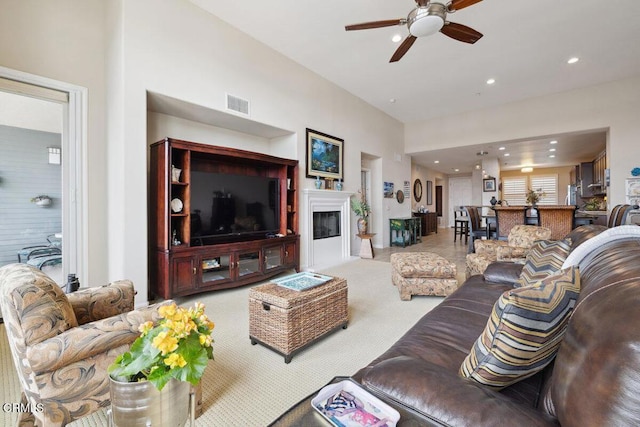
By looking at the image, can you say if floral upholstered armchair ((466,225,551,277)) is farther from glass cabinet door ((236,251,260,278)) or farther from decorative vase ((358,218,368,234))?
glass cabinet door ((236,251,260,278))

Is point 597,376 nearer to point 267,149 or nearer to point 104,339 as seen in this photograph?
point 104,339

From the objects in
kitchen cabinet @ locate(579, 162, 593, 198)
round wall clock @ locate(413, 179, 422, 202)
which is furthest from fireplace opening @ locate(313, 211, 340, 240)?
kitchen cabinet @ locate(579, 162, 593, 198)

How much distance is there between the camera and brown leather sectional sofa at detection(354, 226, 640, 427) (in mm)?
513

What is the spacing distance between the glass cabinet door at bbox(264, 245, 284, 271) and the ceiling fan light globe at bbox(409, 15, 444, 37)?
3237mm

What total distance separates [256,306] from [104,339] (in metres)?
1.04

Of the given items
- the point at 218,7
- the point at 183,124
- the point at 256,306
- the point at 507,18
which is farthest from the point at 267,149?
the point at 507,18

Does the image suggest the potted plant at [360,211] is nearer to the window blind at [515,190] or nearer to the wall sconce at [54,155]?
the wall sconce at [54,155]

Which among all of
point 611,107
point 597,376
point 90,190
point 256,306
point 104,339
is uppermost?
point 611,107

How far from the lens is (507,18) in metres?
3.55

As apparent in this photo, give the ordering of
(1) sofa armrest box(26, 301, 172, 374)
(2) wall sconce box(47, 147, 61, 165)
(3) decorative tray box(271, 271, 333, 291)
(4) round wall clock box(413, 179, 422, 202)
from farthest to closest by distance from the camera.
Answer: (4) round wall clock box(413, 179, 422, 202) → (2) wall sconce box(47, 147, 61, 165) → (3) decorative tray box(271, 271, 333, 291) → (1) sofa armrest box(26, 301, 172, 374)

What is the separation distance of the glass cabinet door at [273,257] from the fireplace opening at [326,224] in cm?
102

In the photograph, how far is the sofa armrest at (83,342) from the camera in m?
1.06

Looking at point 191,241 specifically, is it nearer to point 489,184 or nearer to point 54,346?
point 54,346

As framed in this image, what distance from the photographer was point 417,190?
426 inches
